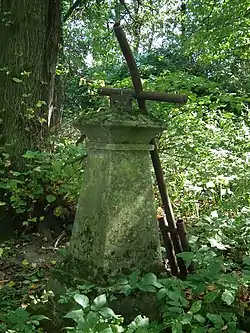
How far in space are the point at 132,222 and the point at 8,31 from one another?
10.6ft

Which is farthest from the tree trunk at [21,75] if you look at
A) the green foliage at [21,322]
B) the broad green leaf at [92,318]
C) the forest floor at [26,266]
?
the broad green leaf at [92,318]

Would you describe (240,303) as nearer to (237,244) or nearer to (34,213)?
(237,244)

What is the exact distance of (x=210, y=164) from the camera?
4766 mm

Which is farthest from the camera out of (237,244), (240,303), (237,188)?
(237,188)

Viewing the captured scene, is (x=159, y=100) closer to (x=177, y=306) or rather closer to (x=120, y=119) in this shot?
(x=120, y=119)

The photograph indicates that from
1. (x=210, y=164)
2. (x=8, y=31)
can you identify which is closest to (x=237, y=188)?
(x=210, y=164)

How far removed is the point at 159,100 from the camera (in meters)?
2.79

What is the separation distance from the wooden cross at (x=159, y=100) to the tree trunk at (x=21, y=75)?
7.38ft

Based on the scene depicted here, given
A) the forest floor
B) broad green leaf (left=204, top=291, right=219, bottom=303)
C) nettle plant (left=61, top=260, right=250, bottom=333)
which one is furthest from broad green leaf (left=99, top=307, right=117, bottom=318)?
the forest floor

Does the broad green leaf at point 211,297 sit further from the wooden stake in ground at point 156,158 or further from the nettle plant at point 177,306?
the wooden stake in ground at point 156,158

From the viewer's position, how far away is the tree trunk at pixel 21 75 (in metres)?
4.88

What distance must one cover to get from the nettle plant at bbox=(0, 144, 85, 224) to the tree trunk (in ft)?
0.77

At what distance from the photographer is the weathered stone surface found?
105 inches

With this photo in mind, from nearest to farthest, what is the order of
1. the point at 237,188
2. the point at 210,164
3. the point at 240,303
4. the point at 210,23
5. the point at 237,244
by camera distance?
the point at 240,303 < the point at 237,244 < the point at 237,188 < the point at 210,164 < the point at 210,23
